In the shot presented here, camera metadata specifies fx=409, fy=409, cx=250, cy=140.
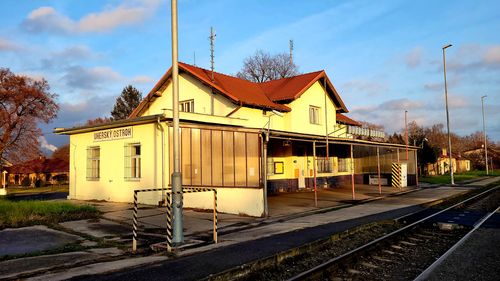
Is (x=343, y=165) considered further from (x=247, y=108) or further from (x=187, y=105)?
(x=187, y=105)

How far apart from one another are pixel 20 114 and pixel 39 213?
116 feet

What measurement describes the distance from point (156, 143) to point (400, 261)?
12.8 metres

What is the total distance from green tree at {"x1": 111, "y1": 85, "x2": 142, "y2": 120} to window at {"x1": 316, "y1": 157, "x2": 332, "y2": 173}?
45.1 m

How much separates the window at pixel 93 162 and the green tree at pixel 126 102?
47.9 m

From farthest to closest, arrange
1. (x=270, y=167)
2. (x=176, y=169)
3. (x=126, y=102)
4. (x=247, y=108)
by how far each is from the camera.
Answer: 1. (x=126, y=102)
2. (x=270, y=167)
3. (x=247, y=108)
4. (x=176, y=169)

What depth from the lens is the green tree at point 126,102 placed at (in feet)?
225

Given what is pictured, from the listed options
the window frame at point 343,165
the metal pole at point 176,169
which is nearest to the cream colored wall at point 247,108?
the window frame at point 343,165

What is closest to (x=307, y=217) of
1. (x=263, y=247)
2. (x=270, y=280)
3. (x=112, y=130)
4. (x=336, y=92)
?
(x=263, y=247)

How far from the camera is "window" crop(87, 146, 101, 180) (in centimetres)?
2192

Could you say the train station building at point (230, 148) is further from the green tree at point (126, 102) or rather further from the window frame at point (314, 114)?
the green tree at point (126, 102)

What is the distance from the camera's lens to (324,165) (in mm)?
A: 31516

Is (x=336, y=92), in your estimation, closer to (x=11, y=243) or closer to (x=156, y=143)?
(x=156, y=143)

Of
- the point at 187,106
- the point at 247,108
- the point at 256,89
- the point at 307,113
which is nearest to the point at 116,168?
the point at 187,106

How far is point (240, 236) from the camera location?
453 inches
